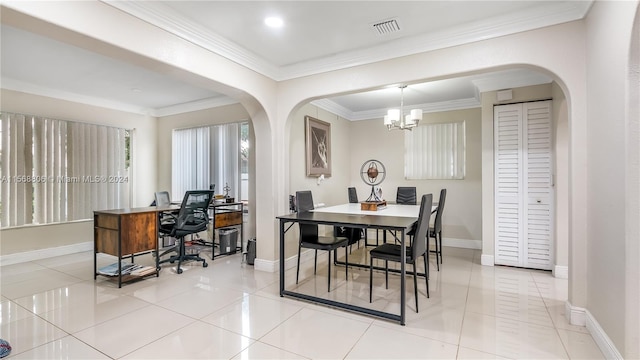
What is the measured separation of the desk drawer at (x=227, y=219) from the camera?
466cm

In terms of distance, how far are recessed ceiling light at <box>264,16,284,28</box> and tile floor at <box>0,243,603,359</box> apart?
2.66 m

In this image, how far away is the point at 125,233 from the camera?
11.5ft

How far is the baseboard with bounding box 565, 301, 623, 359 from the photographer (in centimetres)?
192

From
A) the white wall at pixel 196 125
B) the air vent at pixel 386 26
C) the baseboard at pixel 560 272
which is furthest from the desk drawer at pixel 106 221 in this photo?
Answer: the baseboard at pixel 560 272

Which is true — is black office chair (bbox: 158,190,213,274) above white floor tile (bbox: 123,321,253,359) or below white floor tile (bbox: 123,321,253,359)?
above

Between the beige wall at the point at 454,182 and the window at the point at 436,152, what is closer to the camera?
the beige wall at the point at 454,182

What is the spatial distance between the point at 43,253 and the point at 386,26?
5840 mm

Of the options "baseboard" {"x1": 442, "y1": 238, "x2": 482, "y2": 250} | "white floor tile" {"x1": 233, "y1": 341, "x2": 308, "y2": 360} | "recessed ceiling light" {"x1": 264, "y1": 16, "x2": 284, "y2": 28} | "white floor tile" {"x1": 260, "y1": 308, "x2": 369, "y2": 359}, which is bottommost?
"white floor tile" {"x1": 260, "y1": 308, "x2": 369, "y2": 359}

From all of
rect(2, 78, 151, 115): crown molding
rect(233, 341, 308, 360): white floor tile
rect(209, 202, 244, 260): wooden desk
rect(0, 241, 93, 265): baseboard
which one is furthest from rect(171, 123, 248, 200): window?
rect(233, 341, 308, 360): white floor tile

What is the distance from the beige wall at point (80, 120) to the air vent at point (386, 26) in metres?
5.17

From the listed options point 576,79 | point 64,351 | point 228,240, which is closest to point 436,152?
point 576,79

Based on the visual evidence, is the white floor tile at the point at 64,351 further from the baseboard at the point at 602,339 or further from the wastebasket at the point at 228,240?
the baseboard at the point at 602,339

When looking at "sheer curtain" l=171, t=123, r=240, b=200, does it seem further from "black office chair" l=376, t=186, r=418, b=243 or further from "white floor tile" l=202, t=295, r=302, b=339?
"black office chair" l=376, t=186, r=418, b=243

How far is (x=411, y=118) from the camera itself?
160 inches
